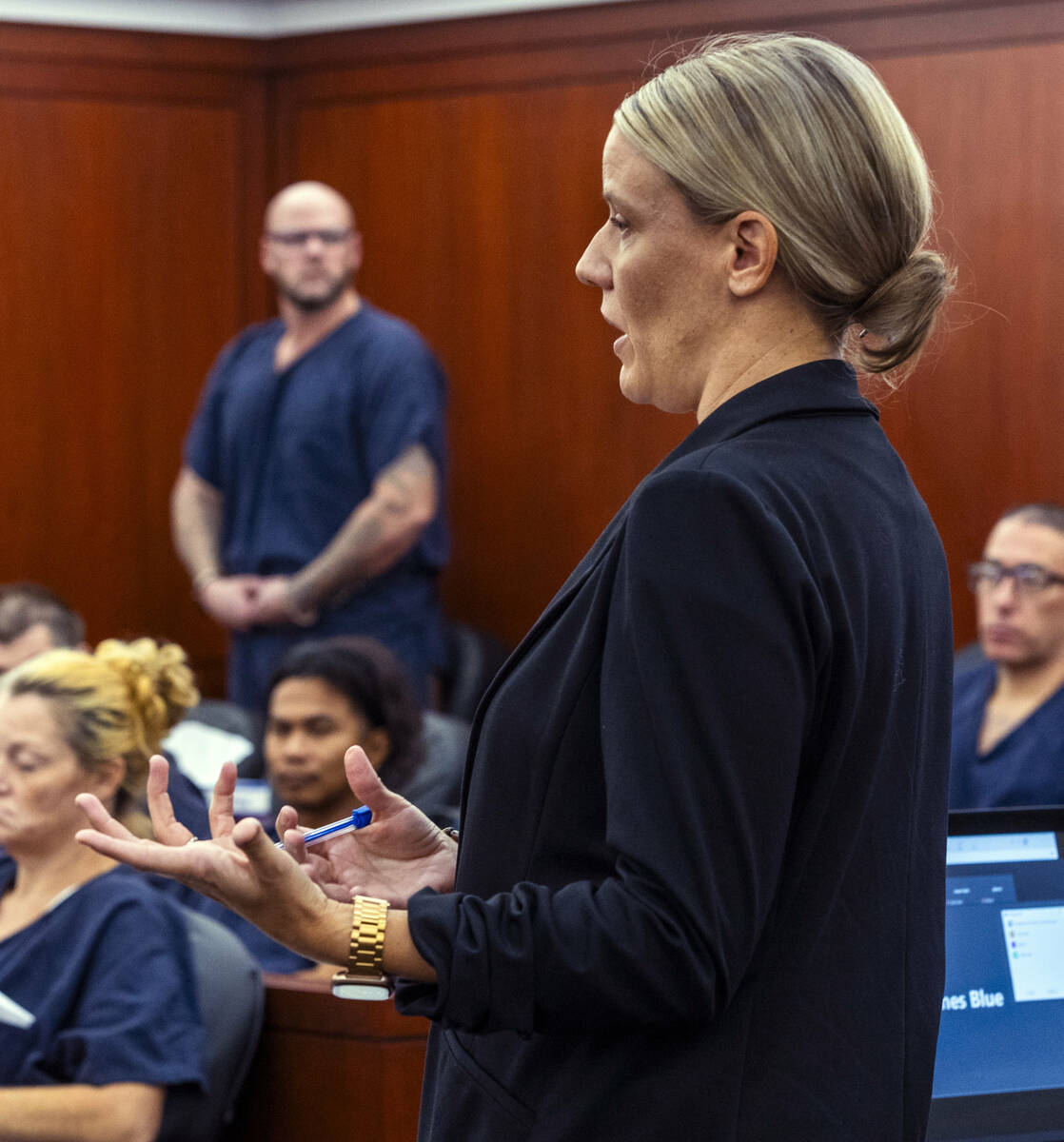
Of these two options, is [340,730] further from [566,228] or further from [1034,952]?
[566,228]

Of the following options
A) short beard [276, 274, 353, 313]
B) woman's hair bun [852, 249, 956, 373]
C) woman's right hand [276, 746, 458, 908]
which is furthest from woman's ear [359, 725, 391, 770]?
woman's hair bun [852, 249, 956, 373]

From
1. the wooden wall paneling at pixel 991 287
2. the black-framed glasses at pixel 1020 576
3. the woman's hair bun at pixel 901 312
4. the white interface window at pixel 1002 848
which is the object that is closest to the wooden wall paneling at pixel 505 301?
the wooden wall paneling at pixel 991 287

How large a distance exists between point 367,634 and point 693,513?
11.4ft

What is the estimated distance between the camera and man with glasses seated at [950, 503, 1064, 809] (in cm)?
294

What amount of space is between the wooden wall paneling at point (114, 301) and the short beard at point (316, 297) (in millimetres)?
964

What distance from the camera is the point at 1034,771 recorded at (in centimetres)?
290

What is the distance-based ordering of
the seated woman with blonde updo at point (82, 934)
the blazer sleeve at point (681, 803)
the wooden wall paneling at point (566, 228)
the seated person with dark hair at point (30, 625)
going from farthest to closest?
the wooden wall paneling at point (566, 228), the seated person with dark hair at point (30, 625), the seated woman with blonde updo at point (82, 934), the blazer sleeve at point (681, 803)

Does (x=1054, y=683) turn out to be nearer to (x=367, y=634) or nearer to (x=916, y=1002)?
(x=367, y=634)

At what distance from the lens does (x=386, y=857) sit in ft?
3.71

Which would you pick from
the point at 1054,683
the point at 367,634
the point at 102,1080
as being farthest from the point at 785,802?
the point at 367,634

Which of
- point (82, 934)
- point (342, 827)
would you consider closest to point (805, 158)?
point (342, 827)

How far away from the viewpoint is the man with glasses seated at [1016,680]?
116 inches

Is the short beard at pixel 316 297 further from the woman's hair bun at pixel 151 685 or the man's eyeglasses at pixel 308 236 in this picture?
the woman's hair bun at pixel 151 685

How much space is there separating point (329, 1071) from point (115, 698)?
1.93 ft
